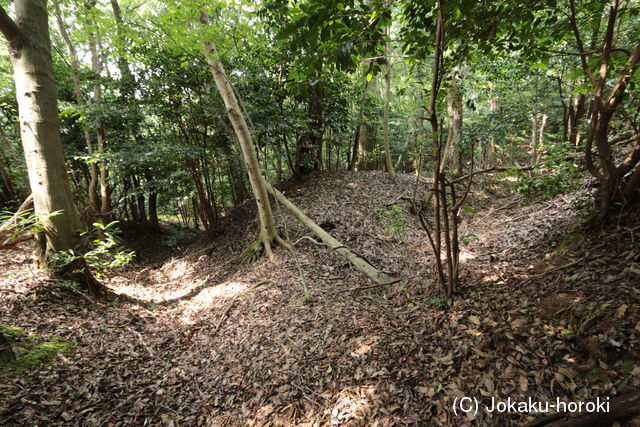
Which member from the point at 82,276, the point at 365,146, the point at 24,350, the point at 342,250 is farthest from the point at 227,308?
the point at 365,146

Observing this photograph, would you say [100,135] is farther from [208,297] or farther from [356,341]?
[356,341]

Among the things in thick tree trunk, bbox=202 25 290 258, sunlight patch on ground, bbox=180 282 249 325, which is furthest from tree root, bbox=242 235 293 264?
sunlight patch on ground, bbox=180 282 249 325

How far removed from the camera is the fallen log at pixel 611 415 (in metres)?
1.58

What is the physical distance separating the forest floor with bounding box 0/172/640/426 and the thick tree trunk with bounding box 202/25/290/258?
55.2 inches

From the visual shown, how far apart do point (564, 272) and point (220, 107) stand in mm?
8502

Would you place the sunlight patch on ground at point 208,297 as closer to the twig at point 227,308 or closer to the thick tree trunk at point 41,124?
the twig at point 227,308

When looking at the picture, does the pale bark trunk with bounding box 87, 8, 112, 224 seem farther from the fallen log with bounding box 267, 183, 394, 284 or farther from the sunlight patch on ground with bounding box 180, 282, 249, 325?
the fallen log with bounding box 267, 183, 394, 284

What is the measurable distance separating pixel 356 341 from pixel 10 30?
19.8 feet

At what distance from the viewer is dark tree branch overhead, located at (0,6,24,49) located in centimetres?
350


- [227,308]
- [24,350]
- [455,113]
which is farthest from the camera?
[455,113]

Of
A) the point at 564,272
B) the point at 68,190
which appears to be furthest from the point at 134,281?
the point at 564,272

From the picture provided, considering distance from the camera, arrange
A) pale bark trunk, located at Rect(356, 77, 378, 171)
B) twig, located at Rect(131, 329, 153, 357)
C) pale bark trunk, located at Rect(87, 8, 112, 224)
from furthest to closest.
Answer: pale bark trunk, located at Rect(356, 77, 378, 171)
pale bark trunk, located at Rect(87, 8, 112, 224)
twig, located at Rect(131, 329, 153, 357)

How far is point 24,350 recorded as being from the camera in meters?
2.93

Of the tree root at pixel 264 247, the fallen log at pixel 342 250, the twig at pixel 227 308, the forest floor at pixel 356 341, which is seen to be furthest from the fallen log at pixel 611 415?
the tree root at pixel 264 247
